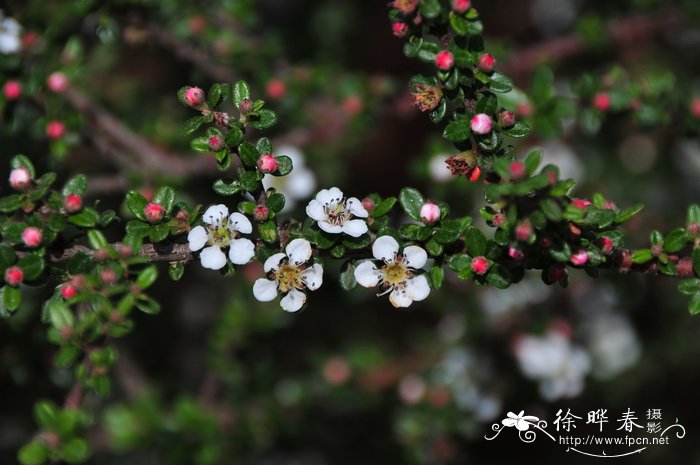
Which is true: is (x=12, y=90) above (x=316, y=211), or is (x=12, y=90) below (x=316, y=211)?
above

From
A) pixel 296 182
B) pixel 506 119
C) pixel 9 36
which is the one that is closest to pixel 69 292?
pixel 506 119

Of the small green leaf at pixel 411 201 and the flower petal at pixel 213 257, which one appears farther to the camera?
the small green leaf at pixel 411 201

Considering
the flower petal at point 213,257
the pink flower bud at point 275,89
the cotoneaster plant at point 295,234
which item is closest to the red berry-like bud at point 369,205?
the cotoneaster plant at point 295,234

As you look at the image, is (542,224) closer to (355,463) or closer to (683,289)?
(683,289)

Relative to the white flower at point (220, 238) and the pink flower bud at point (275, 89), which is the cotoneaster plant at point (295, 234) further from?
the pink flower bud at point (275, 89)

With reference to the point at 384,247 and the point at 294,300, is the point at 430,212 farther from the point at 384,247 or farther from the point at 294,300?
the point at 294,300

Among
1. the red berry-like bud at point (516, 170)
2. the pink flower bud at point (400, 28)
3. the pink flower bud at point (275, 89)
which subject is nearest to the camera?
the red berry-like bud at point (516, 170)

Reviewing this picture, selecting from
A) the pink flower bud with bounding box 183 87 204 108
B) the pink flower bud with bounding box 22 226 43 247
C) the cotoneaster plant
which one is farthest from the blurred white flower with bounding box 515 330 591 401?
the pink flower bud with bounding box 22 226 43 247
